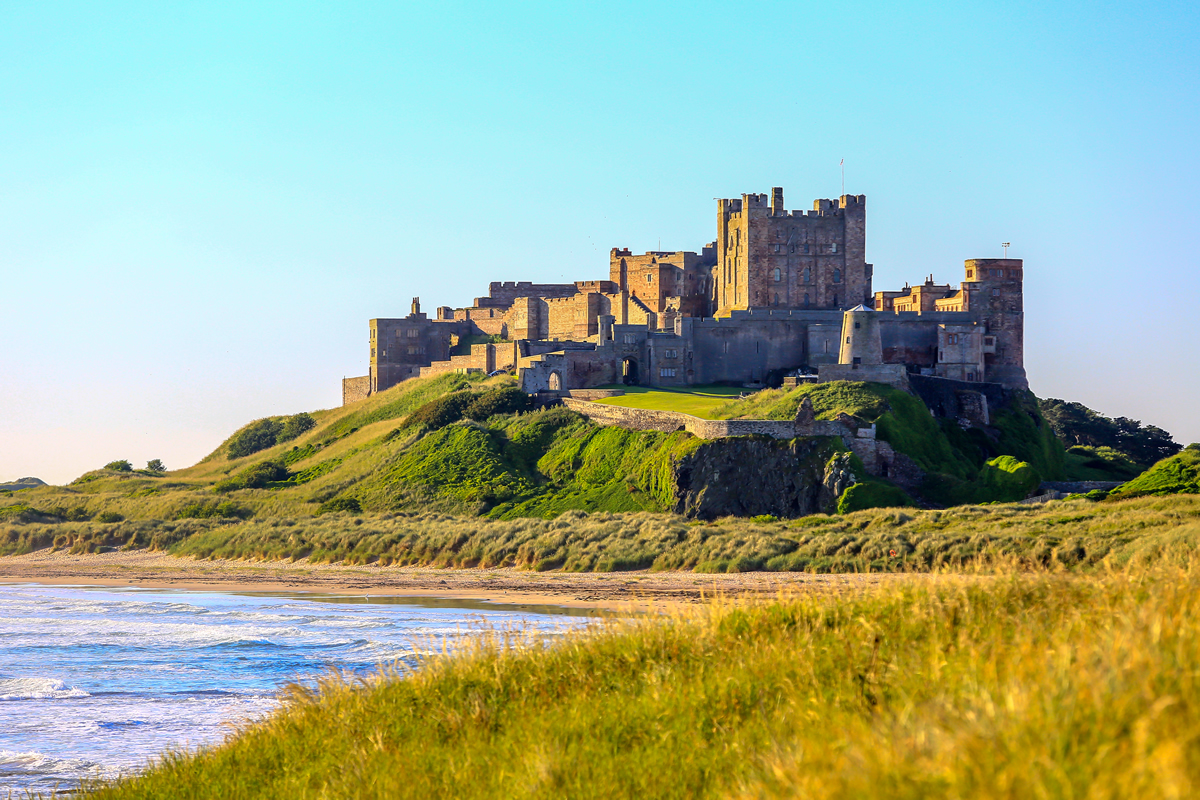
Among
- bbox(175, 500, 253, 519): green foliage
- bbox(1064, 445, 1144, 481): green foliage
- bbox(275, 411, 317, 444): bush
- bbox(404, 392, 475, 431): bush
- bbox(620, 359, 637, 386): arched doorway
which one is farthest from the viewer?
bbox(275, 411, 317, 444): bush

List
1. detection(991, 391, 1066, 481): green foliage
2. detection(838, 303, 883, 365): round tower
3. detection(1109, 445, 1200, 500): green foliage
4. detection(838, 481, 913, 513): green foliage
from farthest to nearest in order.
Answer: detection(838, 303, 883, 365): round tower
detection(991, 391, 1066, 481): green foliage
detection(838, 481, 913, 513): green foliage
detection(1109, 445, 1200, 500): green foliage

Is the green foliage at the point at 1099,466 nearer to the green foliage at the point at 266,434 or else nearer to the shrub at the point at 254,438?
the green foliage at the point at 266,434

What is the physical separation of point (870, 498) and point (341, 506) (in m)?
22.9

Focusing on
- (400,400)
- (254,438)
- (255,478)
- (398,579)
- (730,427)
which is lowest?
(398,579)

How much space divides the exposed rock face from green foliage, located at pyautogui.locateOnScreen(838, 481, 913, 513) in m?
0.38

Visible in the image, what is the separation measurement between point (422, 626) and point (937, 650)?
17633mm

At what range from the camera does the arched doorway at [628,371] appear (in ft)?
189

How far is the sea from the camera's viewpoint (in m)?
15.0

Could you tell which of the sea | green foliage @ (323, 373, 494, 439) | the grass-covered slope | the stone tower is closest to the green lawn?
the stone tower

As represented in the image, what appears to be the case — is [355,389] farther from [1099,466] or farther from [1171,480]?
[1171,480]

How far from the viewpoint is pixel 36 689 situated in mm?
19328

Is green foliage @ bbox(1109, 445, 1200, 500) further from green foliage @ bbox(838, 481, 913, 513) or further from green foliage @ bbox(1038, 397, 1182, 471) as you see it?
green foliage @ bbox(1038, 397, 1182, 471)

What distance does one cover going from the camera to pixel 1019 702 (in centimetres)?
563


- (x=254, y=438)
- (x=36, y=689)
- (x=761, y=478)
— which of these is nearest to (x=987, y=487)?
(x=761, y=478)
